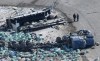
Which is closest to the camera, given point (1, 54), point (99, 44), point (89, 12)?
point (1, 54)

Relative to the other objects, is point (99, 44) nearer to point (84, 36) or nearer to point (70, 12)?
point (84, 36)

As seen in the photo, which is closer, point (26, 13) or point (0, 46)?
point (0, 46)

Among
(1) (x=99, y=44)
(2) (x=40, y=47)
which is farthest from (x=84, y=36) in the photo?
(2) (x=40, y=47)

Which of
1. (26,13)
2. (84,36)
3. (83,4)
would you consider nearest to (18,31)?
(26,13)

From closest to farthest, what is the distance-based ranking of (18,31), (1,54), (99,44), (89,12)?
1. (1,54)
2. (99,44)
3. (18,31)
4. (89,12)

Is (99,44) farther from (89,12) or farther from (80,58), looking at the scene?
(89,12)

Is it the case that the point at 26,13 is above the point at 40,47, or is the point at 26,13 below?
above
